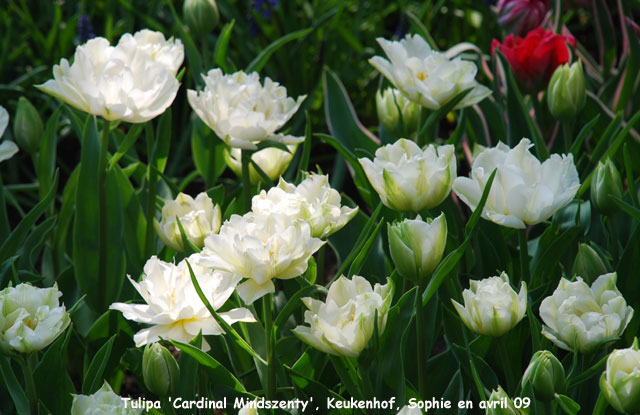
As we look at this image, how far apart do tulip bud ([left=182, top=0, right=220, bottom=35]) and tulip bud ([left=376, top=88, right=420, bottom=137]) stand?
0.39 meters

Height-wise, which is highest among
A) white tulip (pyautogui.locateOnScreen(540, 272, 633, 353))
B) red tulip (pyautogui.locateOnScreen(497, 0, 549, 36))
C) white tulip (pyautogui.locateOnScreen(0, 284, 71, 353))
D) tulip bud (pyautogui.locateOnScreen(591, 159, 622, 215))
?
white tulip (pyautogui.locateOnScreen(0, 284, 71, 353))

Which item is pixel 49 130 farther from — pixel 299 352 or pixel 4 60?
pixel 4 60

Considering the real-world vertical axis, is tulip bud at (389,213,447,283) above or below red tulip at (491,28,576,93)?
above

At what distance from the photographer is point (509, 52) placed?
1548 mm

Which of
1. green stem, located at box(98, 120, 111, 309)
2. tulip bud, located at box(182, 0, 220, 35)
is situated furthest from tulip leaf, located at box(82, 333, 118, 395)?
tulip bud, located at box(182, 0, 220, 35)

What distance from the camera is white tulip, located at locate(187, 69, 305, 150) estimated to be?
3.59ft

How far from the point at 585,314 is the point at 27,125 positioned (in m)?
1.03

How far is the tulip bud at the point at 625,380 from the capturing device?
2.44 feet

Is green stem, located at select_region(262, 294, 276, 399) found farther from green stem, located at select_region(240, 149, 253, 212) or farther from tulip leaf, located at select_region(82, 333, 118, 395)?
green stem, located at select_region(240, 149, 253, 212)

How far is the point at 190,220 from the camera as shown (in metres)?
1.05

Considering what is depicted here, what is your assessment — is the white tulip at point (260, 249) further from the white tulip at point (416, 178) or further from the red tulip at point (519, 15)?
the red tulip at point (519, 15)

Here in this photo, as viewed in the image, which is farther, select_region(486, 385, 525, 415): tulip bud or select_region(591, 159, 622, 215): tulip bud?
select_region(591, 159, 622, 215): tulip bud

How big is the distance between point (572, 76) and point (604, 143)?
0.52 ft

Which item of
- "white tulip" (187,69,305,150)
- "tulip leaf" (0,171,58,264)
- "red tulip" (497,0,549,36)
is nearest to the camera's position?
"white tulip" (187,69,305,150)
